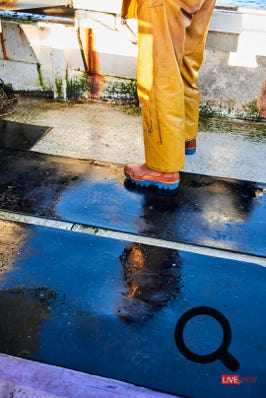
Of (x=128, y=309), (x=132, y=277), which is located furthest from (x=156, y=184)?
(x=128, y=309)

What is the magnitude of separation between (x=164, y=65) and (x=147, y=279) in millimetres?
1178

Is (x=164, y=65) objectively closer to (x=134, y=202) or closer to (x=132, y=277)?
(x=134, y=202)

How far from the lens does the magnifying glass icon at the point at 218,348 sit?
1.52 metres

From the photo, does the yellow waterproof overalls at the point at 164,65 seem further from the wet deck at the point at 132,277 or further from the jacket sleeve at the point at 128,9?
→ the wet deck at the point at 132,277

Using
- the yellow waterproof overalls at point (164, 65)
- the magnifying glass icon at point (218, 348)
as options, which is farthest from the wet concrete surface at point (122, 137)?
the magnifying glass icon at point (218, 348)

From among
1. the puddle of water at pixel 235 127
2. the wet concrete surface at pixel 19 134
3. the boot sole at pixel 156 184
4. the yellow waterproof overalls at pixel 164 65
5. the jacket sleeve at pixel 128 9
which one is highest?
the jacket sleeve at pixel 128 9

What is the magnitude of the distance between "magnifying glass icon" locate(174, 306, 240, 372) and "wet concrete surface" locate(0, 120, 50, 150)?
6.22 ft

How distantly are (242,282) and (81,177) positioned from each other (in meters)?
1.30

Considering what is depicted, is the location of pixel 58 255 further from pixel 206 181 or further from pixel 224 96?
pixel 224 96

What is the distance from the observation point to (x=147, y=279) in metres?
1.89

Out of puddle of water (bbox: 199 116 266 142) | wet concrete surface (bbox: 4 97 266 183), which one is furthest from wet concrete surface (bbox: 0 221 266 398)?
puddle of water (bbox: 199 116 266 142)

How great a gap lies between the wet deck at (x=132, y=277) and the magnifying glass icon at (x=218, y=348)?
1 centimetres

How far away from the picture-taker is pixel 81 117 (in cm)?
358

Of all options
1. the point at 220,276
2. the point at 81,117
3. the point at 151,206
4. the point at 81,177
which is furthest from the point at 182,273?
the point at 81,117
